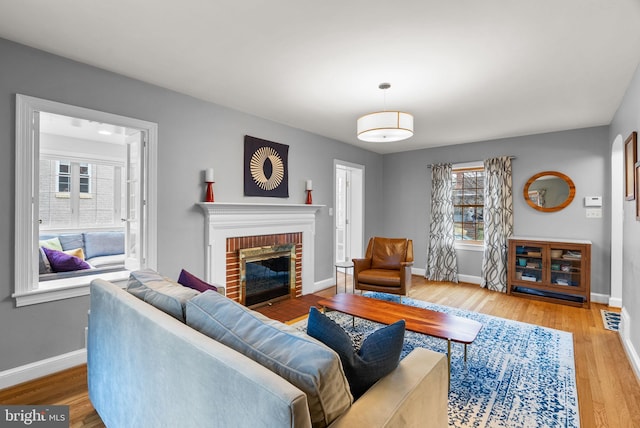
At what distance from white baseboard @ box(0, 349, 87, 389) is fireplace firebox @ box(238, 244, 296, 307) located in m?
1.59

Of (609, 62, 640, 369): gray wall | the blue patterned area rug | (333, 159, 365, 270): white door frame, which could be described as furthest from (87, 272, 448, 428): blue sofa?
(333, 159, 365, 270): white door frame

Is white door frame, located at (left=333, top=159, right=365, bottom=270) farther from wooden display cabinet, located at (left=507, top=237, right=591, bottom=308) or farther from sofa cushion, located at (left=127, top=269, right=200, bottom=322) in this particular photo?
sofa cushion, located at (left=127, top=269, right=200, bottom=322)

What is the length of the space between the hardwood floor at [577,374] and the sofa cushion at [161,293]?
87 cm

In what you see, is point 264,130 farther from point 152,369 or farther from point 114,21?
point 152,369

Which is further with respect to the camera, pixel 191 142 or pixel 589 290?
pixel 589 290

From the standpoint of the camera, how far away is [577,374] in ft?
8.01

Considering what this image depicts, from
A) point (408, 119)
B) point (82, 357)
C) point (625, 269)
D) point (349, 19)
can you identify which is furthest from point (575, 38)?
point (82, 357)

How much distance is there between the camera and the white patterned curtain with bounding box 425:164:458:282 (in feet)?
18.1

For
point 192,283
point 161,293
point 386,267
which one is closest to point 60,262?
point 192,283

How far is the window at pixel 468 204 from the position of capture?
5.49m

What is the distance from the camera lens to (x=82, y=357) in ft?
8.42

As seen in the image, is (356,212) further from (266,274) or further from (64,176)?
(64,176)

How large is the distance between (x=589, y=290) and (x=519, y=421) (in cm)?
323

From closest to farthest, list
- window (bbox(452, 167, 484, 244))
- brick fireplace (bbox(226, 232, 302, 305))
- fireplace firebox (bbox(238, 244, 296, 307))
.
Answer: brick fireplace (bbox(226, 232, 302, 305)), fireplace firebox (bbox(238, 244, 296, 307)), window (bbox(452, 167, 484, 244))
